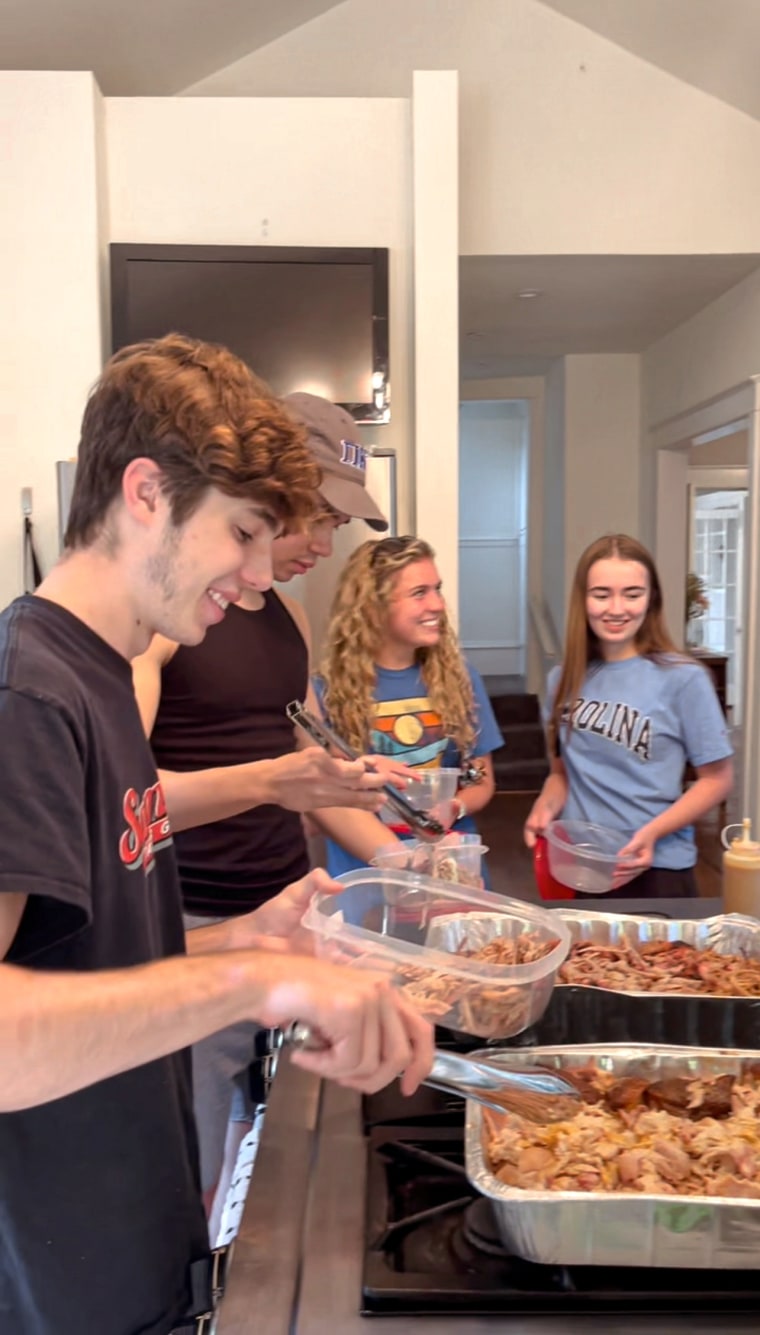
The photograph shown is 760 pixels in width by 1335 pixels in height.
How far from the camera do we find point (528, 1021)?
3.56 ft

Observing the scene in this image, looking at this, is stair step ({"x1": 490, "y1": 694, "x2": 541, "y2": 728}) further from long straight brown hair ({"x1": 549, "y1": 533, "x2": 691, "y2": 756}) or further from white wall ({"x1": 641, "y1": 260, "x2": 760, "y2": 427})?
long straight brown hair ({"x1": 549, "y1": 533, "x2": 691, "y2": 756})

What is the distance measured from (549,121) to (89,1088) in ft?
12.8

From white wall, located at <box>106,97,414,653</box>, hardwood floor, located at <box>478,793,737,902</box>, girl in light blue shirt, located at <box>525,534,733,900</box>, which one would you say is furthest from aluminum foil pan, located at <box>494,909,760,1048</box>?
hardwood floor, located at <box>478,793,737,902</box>

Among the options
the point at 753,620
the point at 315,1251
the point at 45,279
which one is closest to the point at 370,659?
the point at 315,1251

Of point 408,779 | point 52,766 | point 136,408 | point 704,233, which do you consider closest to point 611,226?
point 704,233

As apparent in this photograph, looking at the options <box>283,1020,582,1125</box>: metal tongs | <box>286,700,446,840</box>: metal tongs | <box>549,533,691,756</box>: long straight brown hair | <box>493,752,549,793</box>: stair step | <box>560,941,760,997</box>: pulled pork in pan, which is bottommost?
<box>493,752,549,793</box>: stair step

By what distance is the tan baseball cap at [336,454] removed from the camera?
1.76 meters

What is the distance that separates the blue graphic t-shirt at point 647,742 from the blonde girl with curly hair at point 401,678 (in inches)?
9.4

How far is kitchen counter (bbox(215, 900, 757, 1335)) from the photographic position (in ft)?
2.57

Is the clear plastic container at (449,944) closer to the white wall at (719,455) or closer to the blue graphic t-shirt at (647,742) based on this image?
the blue graphic t-shirt at (647,742)

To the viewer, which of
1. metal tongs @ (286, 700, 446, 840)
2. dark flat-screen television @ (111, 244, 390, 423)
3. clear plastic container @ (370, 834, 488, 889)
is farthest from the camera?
dark flat-screen television @ (111, 244, 390, 423)

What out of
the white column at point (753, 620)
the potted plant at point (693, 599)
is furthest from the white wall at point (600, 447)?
the white column at point (753, 620)

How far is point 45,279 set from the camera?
3072mm

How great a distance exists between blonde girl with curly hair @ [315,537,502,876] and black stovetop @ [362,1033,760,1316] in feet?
3.81
